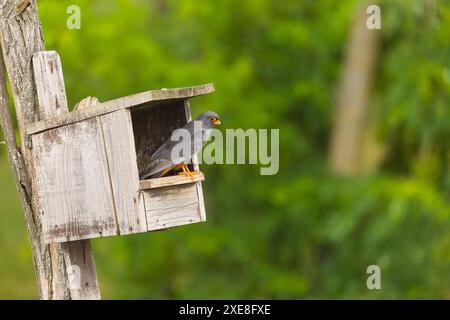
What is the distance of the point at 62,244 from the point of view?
475 cm

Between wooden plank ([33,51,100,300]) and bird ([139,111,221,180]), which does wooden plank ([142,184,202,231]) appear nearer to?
bird ([139,111,221,180])

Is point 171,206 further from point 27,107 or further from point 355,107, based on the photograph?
point 355,107

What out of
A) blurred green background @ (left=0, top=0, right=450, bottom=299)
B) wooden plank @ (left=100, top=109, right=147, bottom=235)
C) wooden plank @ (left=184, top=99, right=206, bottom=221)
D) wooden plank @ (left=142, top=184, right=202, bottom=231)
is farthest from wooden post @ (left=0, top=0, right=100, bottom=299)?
blurred green background @ (left=0, top=0, right=450, bottom=299)

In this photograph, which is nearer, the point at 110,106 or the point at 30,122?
the point at 110,106

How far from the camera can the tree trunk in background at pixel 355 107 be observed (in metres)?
11.6

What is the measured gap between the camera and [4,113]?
4.84 metres

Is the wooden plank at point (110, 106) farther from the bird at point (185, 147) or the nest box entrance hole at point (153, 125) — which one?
the nest box entrance hole at point (153, 125)

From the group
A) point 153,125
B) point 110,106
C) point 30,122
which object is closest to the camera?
point 110,106

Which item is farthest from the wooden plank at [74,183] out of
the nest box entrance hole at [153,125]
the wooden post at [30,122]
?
the nest box entrance hole at [153,125]

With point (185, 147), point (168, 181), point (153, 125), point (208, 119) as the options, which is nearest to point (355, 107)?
point (153, 125)

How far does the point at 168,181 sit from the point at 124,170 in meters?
0.26

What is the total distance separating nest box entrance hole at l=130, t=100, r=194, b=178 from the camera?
5.23m

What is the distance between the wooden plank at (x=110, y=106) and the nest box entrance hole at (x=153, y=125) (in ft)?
1.94

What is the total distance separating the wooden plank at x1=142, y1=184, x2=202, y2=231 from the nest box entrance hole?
21.1 inches
